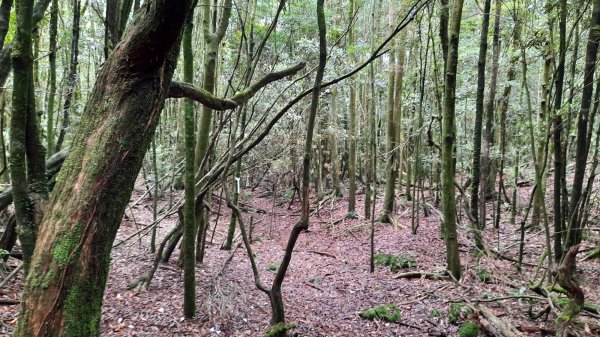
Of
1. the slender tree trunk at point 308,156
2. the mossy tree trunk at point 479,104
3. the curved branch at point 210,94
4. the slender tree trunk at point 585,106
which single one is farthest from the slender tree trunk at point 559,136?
the curved branch at point 210,94

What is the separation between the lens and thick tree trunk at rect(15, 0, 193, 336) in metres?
1.76

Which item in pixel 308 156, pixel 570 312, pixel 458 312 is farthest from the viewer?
pixel 458 312

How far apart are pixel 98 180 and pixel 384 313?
4.23 m

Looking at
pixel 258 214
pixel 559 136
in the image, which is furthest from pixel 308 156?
pixel 258 214

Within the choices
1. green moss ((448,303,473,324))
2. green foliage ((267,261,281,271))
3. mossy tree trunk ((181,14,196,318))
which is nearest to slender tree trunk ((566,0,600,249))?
green moss ((448,303,473,324))

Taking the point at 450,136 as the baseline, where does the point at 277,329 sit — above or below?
below

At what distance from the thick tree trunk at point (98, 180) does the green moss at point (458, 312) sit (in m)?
4.23

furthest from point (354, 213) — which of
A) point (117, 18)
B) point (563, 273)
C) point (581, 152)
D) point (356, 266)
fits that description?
point (117, 18)

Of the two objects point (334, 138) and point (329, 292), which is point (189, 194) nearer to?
point (329, 292)

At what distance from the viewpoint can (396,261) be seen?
7539 millimetres

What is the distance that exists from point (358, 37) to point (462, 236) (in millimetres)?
10277

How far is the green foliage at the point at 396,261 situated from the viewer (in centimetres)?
737

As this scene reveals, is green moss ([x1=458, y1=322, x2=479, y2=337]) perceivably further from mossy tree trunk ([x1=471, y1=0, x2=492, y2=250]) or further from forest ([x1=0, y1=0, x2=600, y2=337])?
mossy tree trunk ([x1=471, y1=0, x2=492, y2=250])

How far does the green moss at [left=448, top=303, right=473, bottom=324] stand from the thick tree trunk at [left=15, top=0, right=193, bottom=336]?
4226 mm
